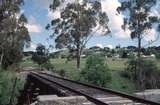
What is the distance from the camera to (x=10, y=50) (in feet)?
198

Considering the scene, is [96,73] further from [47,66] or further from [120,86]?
[47,66]

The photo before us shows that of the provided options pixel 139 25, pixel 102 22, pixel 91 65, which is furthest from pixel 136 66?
pixel 91 65

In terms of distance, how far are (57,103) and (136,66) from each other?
37934 mm

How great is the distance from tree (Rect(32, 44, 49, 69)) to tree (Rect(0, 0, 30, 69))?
12.0 meters

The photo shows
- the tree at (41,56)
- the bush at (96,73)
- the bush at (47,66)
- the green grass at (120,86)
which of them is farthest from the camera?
the tree at (41,56)

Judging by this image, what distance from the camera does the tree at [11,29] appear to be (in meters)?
54.6

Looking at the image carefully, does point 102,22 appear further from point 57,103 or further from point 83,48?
point 57,103

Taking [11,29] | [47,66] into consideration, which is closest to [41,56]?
[47,66]

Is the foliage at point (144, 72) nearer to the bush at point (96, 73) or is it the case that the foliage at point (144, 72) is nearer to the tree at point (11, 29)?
the bush at point (96, 73)

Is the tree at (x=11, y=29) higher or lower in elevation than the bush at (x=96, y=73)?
higher

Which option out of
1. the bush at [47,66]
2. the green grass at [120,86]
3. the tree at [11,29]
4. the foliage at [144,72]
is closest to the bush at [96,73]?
the green grass at [120,86]

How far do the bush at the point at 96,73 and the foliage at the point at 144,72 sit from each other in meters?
9.03

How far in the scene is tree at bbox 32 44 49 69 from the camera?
238 ft

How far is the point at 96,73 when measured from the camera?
33906 mm
